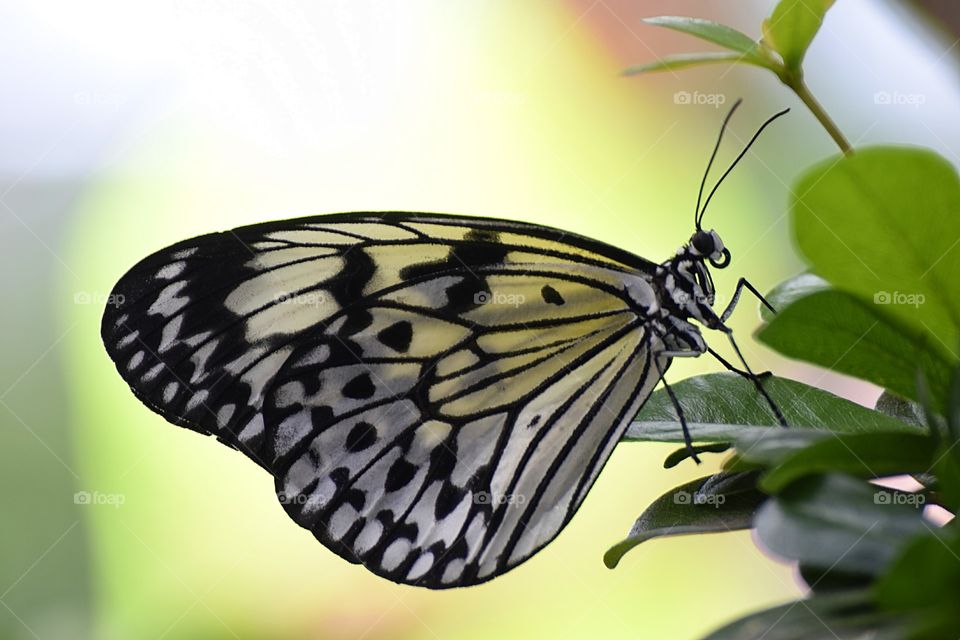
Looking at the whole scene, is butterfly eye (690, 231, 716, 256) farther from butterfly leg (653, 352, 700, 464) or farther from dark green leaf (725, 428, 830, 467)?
dark green leaf (725, 428, 830, 467)

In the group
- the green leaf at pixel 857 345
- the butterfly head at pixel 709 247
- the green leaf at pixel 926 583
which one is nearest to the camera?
the green leaf at pixel 926 583

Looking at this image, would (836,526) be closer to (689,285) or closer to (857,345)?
(857,345)

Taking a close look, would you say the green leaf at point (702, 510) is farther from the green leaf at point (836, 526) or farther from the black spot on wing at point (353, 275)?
the black spot on wing at point (353, 275)

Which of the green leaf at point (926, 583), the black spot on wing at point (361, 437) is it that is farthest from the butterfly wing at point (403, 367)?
the green leaf at point (926, 583)

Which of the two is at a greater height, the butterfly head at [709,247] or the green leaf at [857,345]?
the butterfly head at [709,247]

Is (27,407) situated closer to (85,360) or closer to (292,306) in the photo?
(85,360)

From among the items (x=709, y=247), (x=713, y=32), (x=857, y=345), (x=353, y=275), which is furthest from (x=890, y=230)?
(x=353, y=275)

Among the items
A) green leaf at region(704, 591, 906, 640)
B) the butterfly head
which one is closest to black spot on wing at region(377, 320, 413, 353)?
the butterfly head
